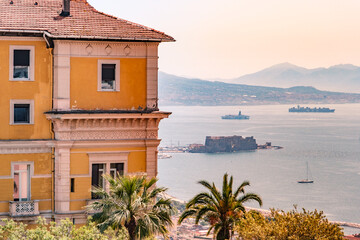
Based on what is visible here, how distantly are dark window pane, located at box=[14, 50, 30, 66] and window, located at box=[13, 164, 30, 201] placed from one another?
3.73 meters

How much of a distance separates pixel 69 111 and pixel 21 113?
1814 mm

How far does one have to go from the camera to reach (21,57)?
Result: 25.6m

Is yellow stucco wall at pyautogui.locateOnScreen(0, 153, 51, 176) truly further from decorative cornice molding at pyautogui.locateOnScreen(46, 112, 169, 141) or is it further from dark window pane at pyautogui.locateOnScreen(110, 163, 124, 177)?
dark window pane at pyautogui.locateOnScreen(110, 163, 124, 177)

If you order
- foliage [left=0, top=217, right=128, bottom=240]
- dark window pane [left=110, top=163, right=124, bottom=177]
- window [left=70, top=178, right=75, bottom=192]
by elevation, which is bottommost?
foliage [left=0, top=217, right=128, bottom=240]

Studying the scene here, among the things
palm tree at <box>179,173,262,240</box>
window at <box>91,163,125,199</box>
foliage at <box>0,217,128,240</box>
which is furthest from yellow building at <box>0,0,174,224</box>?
foliage at <box>0,217,128,240</box>

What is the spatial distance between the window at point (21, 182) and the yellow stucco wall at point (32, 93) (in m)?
1.14

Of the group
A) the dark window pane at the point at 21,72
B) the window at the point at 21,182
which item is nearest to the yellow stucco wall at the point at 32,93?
the dark window pane at the point at 21,72

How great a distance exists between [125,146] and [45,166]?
120 inches

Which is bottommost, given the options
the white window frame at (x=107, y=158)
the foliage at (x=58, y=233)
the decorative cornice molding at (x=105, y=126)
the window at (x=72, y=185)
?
the foliage at (x=58, y=233)

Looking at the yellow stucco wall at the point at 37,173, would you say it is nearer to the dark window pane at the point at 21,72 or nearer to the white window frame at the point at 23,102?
the white window frame at the point at 23,102

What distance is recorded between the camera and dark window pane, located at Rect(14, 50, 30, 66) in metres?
25.5

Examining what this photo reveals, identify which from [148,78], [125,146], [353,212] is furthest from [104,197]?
[353,212]

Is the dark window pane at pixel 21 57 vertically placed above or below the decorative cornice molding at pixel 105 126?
above

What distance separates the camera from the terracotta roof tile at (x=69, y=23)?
84.0ft
